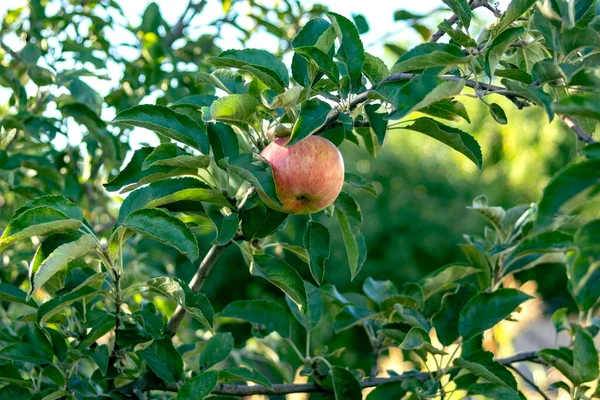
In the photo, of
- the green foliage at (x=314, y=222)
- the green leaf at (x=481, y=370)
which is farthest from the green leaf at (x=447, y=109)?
the green leaf at (x=481, y=370)

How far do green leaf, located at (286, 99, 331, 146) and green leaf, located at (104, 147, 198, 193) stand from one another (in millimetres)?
173

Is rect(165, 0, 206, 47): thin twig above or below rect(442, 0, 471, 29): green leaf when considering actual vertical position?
below

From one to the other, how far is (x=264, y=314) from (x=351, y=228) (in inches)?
11.2

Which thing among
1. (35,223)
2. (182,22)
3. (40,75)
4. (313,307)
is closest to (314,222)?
(313,307)

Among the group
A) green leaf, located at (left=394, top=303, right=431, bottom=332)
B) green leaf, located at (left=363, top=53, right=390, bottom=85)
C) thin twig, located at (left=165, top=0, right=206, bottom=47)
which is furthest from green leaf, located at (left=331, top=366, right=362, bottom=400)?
thin twig, located at (left=165, top=0, right=206, bottom=47)

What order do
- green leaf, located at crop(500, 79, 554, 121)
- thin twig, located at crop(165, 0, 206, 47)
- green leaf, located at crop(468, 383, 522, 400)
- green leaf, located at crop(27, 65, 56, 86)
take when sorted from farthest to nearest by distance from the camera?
thin twig, located at crop(165, 0, 206, 47)
green leaf, located at crop(27, 65, 56, 86)
green leaf, located at crop(468, 383, 522, 400)
green leaf, located at crop(500, 79, 554, 121)

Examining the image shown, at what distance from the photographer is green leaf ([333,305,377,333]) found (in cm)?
126

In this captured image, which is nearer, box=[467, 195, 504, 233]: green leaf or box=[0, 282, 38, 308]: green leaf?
box=[0, 282, 38, 308]: green leaf

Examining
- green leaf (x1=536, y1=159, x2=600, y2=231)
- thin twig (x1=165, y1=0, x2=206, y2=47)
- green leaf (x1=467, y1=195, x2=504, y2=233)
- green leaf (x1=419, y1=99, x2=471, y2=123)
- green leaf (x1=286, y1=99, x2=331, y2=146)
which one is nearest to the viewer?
green leaf (x1=536, y1=159, x2=600, y2=231)

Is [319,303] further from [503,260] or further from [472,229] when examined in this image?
[472,229]

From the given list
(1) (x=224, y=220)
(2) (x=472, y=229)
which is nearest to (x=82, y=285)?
(1) (x=224, y=220)

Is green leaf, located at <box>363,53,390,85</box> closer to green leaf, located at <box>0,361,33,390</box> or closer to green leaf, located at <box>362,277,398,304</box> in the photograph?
green leaf, located at <box>362,277,398,304</box>

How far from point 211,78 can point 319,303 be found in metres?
0.44

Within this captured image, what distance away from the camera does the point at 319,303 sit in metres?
1.33
